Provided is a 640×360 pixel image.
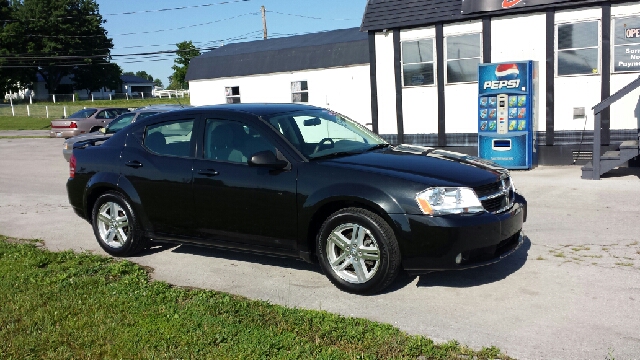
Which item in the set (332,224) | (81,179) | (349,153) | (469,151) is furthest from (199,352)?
(469,151)

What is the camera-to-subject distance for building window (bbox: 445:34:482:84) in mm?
14773

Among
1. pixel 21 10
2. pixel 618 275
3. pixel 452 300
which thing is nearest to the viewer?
pixel 452 300

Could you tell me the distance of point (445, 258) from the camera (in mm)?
4949

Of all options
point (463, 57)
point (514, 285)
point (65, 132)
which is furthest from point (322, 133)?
point (65, 132)

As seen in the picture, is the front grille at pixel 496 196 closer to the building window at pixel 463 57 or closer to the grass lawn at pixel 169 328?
the grass lawn at pixel 169 328

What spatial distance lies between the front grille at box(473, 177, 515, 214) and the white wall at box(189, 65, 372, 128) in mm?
13809

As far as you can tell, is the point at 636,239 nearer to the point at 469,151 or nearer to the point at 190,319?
the point at 190,319

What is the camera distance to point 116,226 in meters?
6.86

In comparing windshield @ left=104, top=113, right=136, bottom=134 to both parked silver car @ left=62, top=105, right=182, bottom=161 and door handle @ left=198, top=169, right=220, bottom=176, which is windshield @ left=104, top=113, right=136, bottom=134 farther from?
door handle @ left=198, top=169, right=220, bottom=176

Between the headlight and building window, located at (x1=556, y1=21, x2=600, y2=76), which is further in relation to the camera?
building window, located at (x1=556, y1=21, x2=600, y2=76)

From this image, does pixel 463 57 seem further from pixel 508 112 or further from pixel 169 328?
pixel 169 328

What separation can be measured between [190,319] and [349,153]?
85.8 inches

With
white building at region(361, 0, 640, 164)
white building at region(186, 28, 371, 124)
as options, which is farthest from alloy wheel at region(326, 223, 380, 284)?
white building at region(186, 28, 371, 124)

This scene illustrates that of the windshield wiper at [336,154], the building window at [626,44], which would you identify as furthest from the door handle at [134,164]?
the building window at [626,44]
